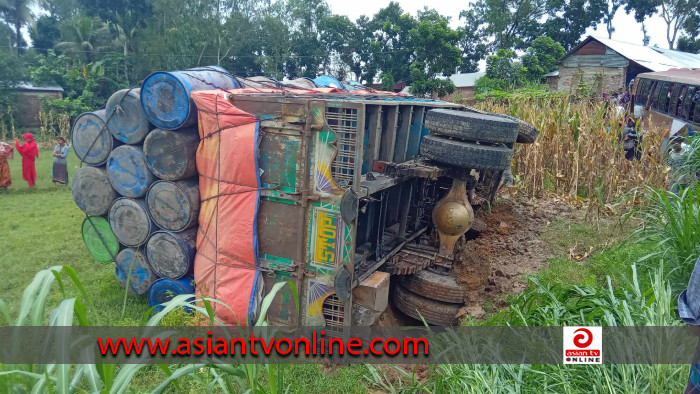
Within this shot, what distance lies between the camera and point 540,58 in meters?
22.9

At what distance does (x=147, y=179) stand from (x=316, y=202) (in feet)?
6.24

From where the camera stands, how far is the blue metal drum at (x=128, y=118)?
14.3ft

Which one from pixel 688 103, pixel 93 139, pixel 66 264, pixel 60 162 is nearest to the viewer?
pixel 93 139

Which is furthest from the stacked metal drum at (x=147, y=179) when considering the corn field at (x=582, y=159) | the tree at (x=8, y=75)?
the tree at (x=8, y=75)

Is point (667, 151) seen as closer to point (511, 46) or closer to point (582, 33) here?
point (511, 46)

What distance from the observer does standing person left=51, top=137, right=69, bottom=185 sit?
33.5 ft

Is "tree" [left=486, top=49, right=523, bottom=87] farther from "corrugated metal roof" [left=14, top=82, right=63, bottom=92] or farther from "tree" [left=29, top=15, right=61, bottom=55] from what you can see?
"tree" [left=29, top=15, right=61, bottom=55]

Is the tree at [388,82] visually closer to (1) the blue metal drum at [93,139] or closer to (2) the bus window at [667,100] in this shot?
(2) the bus window at [667,100]

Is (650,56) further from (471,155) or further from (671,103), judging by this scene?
(471,155)

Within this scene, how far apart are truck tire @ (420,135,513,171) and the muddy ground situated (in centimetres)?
143

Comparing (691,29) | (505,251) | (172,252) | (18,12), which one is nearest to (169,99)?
(172,252)

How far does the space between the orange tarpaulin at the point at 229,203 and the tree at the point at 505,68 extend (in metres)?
20.9

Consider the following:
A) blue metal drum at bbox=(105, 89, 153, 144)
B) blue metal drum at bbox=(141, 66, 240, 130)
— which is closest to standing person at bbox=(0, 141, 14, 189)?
blue metal drum at bbox=(105, 89, 153, 144)

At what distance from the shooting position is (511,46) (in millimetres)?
31203
